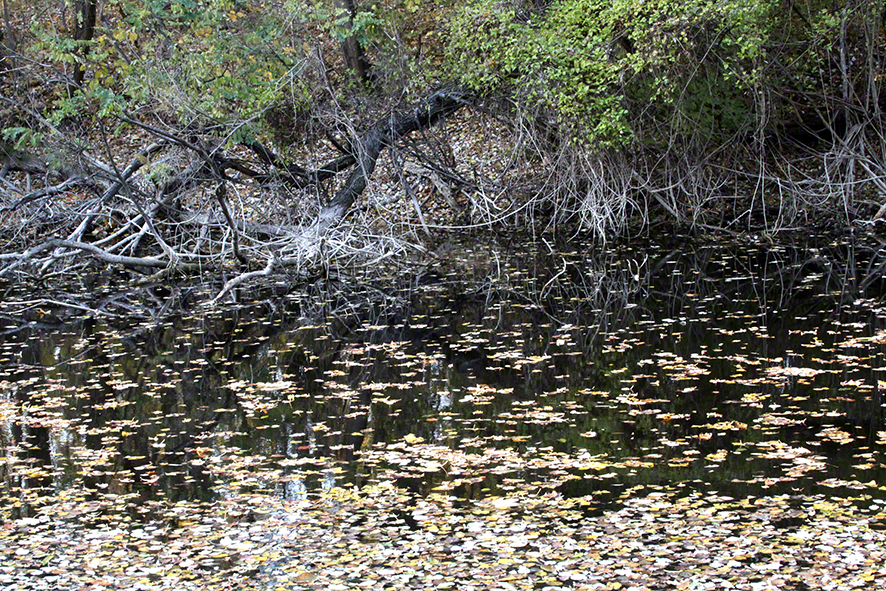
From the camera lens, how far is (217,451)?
647 centimetres

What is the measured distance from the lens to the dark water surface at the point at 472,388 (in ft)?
19.1

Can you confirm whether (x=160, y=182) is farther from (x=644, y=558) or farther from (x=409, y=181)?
(x=644, y=558)

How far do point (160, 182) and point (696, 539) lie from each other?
10.7 m

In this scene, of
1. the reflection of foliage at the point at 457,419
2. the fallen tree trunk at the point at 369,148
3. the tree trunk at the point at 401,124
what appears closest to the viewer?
the reflection of foliage at the point at 457,419

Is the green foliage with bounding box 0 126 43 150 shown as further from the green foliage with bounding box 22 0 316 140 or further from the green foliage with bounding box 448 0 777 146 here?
the green foliage with bounding box 448 0 777 146

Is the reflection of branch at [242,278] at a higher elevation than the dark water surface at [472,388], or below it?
higher

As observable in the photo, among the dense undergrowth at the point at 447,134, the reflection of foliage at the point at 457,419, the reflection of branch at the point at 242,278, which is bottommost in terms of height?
the reflection of foliage at the point at 457,419

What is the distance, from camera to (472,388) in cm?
757

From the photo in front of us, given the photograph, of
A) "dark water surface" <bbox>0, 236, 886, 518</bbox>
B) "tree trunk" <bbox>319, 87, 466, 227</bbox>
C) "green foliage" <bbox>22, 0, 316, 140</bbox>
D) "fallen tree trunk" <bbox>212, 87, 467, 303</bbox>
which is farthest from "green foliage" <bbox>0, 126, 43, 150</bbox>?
"tree trunk" <bbox>319, 87, 466, 227</bbox>

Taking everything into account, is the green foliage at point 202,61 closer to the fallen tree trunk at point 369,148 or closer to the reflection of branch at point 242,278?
the fallen tree trunk at point 369,148

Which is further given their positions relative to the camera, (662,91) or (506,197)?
(506,197)

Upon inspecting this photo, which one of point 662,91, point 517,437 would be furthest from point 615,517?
point 662,91

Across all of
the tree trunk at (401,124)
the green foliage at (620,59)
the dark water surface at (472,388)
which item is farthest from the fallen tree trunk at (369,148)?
the dark water surface at (472,388)

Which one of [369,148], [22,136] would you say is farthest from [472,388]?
[22,136]
